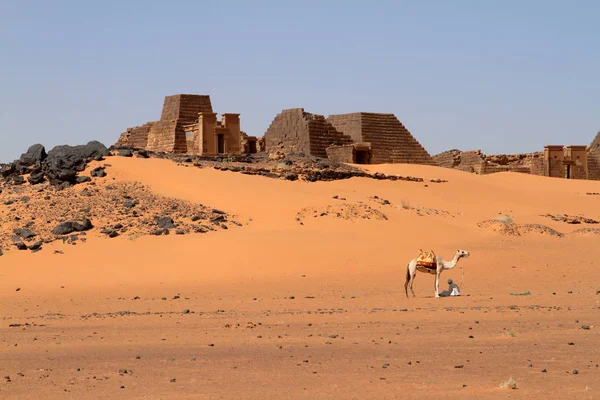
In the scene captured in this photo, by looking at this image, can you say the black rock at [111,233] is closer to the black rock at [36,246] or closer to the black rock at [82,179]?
the black rock at [36,246]

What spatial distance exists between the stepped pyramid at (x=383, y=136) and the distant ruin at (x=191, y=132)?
6.14 meters

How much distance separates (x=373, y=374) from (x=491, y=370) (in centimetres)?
111

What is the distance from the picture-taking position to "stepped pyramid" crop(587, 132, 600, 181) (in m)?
60.4

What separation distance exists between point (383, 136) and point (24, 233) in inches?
1259

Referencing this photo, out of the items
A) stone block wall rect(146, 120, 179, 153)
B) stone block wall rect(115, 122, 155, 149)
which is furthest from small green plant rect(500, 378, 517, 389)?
stone block wall rect(115, 122, 155, 149)

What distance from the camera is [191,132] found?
4694 cm

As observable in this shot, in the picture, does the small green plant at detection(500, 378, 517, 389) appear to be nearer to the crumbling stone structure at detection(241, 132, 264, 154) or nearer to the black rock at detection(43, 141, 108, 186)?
the black rock at detection(43, 141, 108, 186)

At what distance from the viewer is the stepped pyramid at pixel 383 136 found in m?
50.9

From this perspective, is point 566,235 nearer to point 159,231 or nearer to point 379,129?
point 159,231

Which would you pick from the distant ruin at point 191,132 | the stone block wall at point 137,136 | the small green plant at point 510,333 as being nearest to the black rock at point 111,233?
the small green plant at point 510,333

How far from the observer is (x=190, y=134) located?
154 feet

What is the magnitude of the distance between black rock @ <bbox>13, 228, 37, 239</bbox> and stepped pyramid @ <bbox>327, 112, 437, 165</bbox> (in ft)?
97.8

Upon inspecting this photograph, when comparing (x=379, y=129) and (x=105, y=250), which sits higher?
(x=379, y=129)

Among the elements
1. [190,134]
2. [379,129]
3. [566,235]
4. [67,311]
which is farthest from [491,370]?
[379,129]
